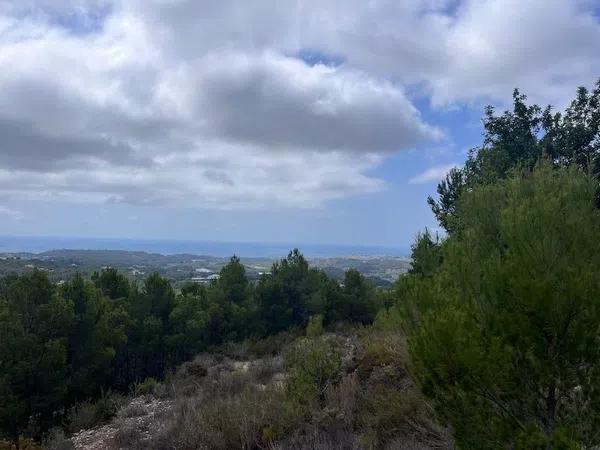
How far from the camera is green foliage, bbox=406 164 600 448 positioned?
119 inches

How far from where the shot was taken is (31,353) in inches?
562

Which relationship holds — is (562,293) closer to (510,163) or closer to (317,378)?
(317,378)

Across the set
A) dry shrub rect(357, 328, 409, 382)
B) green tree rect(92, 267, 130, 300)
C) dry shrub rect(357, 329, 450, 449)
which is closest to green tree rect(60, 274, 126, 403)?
green tree rect(92, 267, 130, 300)

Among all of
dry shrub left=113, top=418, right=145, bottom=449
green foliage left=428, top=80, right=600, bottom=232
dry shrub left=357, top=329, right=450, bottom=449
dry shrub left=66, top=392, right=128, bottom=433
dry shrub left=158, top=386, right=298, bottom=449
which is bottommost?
dry shrub left=66, top=392, right=128, bottom=433

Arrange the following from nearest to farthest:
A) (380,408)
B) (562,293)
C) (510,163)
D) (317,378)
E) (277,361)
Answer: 1. (562,293)
2. (380,408)
3. (317,378)
4. (277,361)
5. (510,163)

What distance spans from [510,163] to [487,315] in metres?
15.7

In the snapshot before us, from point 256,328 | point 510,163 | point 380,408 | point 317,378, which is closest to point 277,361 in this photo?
point 317,378

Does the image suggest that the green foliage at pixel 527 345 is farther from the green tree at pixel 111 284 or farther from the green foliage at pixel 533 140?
the green tree at pixel 111 284

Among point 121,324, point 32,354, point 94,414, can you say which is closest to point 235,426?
point 94,414

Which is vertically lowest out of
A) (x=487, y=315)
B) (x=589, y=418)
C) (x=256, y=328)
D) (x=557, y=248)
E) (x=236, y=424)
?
(x=256, y=328)

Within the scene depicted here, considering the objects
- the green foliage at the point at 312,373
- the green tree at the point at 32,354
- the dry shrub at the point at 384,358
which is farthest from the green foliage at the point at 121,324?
the green foliage at the point at 312,373

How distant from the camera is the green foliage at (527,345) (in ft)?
9.91

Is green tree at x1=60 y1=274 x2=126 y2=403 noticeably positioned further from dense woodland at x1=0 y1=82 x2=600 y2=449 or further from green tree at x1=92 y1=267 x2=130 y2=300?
green tree at x1=92 y1=267 x2=130 y2=300

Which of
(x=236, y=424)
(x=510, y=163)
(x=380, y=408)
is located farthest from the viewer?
(x=510, y=163)
